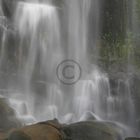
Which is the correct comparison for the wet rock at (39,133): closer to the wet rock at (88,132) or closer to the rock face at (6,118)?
the wet rock at (88,132)

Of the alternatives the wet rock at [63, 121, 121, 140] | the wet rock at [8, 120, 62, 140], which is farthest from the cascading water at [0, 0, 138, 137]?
the wet rock at [8, 120, 62, 140]

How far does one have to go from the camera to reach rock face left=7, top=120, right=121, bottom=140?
931cm

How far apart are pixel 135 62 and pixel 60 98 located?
6.66m

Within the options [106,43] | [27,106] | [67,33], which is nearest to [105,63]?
[106,43]

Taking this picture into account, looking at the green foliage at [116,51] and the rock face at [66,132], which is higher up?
the green foliage at [116,51]

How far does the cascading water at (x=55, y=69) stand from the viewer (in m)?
16.6

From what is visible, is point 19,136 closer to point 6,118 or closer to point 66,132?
point 66,132

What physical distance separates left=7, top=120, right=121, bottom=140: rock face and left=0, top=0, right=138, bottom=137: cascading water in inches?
157

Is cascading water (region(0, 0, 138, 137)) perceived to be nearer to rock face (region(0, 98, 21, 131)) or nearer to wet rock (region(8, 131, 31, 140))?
rock face (region(0, 98, 21, 131))

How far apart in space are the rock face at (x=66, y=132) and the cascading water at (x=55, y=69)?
400cm

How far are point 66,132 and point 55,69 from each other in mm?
8694

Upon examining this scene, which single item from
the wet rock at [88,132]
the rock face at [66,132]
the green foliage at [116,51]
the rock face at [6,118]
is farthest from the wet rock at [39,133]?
the green foliage at [116,51]

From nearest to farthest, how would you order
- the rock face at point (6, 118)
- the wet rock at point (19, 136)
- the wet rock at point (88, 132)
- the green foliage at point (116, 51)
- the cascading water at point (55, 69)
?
1. the wet rock at point (19, 136)
2. the wet rock at point (88, 132)
3. the rock face at point (6, 118)
4. the cascading water at point (55, 69)
5. the green foliage at point (116, 51)

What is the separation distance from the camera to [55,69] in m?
18.8
